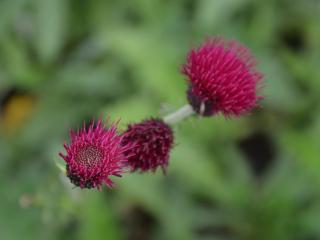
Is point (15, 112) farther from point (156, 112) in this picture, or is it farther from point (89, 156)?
point (89, 156)

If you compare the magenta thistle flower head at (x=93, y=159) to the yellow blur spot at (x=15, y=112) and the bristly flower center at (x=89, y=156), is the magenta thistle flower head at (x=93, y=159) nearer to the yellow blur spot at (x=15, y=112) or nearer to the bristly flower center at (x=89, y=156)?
the bristly flower center at (x=89, y=156)

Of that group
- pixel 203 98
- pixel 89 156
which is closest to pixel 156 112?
pixel 203 98

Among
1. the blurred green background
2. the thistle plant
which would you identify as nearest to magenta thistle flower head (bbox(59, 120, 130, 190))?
the thistle plant

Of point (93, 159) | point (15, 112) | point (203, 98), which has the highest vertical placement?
point (15, 112)

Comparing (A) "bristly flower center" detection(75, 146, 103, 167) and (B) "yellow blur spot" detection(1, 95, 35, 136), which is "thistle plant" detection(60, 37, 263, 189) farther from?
(B) "yellow blur spot" detection(1, 95, 35, 136)

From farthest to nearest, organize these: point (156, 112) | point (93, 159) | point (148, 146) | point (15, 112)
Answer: point (15, 112)
point (156, 112)
point (148, 146)
point (93, 159)

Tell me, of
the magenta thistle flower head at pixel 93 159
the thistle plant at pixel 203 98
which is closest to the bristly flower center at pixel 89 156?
the magenta thistle flower head at pixel 93 159

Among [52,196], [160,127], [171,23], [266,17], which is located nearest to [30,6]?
[171,23]
